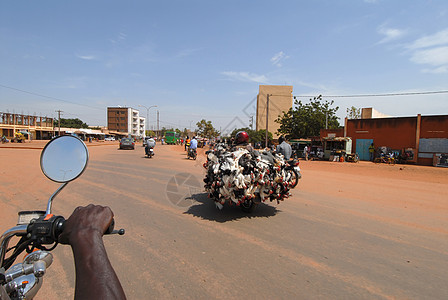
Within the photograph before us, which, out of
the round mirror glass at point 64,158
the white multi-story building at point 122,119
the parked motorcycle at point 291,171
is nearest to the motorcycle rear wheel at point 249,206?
the parked motorcycle at point 291,171

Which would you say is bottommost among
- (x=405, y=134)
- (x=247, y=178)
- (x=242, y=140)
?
(x=247, y=178)

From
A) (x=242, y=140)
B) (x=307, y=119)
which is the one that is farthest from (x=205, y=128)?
(x=242, y=140)

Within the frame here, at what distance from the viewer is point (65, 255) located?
3.45 meters

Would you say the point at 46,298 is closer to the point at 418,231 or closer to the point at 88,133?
the point at 418,231

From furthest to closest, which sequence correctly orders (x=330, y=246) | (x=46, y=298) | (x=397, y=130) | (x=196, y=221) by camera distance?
(x=397, y=130), (x=196, y=221), (x=330, y=246), (x=46, y=298)

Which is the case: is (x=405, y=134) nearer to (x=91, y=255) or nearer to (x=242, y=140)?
(x=242, y=140)

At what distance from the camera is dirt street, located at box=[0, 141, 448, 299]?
2.78m

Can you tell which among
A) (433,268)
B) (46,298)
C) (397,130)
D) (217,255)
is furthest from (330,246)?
(397,130)

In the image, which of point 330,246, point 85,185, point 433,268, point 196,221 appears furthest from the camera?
point 85,185

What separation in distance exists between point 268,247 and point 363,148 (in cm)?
2418

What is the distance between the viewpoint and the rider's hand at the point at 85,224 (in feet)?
3.86

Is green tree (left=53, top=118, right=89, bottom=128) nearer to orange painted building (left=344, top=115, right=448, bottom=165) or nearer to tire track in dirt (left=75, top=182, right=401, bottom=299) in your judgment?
orange painted building (left=344, top=115, right=448, bottom=165)

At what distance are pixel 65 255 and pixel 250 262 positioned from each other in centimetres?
259

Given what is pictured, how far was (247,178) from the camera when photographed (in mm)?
4504
